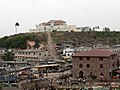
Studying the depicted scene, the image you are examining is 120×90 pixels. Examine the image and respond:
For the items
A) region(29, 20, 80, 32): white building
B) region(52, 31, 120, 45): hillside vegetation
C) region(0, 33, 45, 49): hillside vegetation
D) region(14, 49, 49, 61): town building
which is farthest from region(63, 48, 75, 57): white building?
region(29, 20, 80, 32): white building

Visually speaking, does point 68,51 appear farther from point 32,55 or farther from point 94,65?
point 94,65

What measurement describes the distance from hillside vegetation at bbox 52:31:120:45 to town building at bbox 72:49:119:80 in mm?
42728

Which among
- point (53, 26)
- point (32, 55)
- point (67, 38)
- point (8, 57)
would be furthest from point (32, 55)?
point (53, 26)

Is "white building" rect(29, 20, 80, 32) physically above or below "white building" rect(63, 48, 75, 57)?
above

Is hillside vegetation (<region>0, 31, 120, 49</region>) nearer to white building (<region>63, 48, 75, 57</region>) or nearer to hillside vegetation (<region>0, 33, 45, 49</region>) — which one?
hillside vegetation (<region>0, 33, 45, 49</region>)

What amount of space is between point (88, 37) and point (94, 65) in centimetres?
5026

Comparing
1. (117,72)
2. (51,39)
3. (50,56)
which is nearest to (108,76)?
(117,72)

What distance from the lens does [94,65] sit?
1609 inches

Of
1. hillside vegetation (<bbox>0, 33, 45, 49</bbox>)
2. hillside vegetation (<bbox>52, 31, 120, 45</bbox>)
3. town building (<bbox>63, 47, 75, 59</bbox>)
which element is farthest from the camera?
hillside vegetation (<bbox>52, 31, 120, 45</bbox>)

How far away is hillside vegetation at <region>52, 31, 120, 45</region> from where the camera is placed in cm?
8575

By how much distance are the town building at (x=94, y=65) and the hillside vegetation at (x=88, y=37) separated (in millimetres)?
42728

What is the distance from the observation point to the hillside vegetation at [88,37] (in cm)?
8575

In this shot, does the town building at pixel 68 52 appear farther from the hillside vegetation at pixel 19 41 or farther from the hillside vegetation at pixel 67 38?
the hillside vegetation at pixel 19 41

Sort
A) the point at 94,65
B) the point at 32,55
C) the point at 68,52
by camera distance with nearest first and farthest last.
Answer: the point at 94,65, the point at 68,52, the point at 32,55
